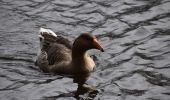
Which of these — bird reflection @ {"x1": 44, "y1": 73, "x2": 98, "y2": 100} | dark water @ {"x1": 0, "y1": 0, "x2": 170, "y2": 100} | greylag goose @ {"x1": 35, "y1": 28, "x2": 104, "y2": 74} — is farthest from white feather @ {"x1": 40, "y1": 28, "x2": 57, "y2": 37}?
bird reflection @ {"x1": 44, "y1": 73, "x2": 98, "y2": 100}

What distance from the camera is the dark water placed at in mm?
13820

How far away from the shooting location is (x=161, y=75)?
46.7 feet

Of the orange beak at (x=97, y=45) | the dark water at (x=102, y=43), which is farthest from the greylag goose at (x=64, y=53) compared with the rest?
the dark water at (x=102, y=43)

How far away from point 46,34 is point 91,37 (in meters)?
1.91

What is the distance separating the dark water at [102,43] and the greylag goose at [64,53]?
299mm

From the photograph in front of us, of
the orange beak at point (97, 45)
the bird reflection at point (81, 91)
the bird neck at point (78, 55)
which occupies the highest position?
the orange beak at point (97, 45)

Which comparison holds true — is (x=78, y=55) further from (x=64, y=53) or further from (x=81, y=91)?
(x=81, y=91)

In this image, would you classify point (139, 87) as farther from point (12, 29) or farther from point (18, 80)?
point (12, 29)

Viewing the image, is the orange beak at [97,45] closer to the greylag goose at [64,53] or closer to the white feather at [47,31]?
the greylag goose at [64,53]

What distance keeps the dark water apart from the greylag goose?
30 centimetres

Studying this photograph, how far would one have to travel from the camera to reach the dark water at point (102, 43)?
1382 centimetres

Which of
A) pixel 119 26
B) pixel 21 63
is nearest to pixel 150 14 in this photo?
pixel 119 26

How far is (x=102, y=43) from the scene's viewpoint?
1628cm

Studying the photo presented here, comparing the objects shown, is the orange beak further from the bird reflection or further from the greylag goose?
the bird reflection
